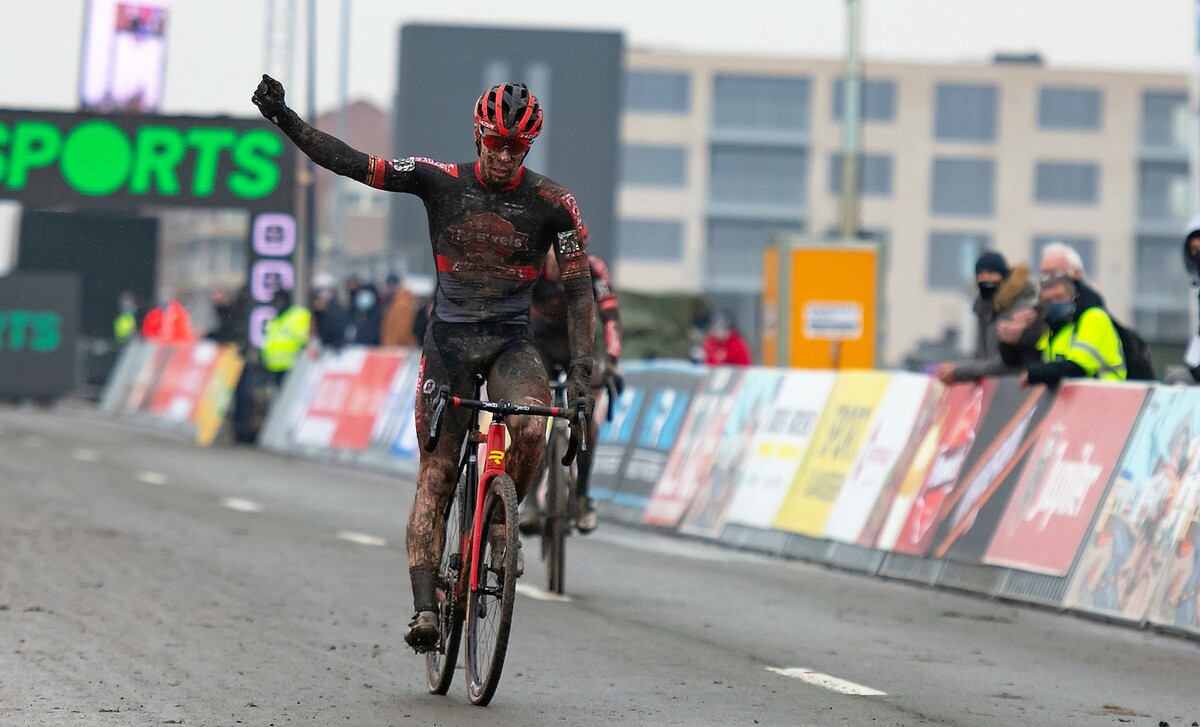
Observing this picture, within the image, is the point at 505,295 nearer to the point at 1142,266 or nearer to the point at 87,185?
the point at 87,185

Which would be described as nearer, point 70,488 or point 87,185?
point 70,488

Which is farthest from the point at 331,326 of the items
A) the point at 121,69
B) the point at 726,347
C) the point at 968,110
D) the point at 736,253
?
the point at 968,110

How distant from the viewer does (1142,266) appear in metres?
96.9

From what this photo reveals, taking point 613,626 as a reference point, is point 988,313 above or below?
above

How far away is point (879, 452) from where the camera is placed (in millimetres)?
13984

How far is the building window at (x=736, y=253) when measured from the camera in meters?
97.1

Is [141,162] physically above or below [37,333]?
above

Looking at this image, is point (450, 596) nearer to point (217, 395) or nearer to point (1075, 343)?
point (1075, 343)

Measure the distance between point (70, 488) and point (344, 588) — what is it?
23.9 ft

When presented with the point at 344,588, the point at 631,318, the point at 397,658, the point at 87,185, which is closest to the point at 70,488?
the point at 344,588

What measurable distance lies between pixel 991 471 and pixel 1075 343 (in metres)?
0.88

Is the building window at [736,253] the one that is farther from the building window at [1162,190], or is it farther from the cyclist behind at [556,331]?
the cyclist behind at [556,331]

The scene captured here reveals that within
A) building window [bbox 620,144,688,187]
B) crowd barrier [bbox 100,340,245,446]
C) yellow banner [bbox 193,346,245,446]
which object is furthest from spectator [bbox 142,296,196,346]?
building window [bbox 620,144,688,187]

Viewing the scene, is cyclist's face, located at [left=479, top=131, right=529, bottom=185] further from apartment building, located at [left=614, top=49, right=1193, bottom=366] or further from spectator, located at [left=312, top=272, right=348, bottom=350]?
apartment building, located at [left=614, top=49, right=1193, bottom=366]
